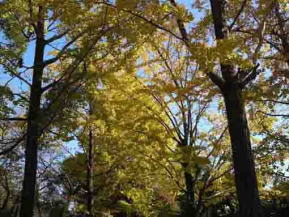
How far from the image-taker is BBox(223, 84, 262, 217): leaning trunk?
6.81 meters

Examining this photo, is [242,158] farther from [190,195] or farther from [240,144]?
[190,195]

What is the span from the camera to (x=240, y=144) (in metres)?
7.15

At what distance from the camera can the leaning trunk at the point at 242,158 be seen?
6.81m

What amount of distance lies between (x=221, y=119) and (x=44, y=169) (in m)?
10.8

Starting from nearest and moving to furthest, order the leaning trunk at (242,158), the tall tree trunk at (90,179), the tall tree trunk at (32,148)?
the leaning trunk at (242,158)
the tall tree trunk at (32,148)
the tall tree trunk at (90,179)

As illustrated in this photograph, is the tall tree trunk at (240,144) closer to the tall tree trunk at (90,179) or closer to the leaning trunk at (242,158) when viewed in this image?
the leaning trunk at (242,158)

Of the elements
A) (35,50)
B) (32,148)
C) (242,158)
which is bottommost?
(242,158)

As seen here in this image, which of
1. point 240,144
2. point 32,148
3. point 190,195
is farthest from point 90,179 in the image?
point 240,144

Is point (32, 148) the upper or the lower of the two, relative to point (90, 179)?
lower

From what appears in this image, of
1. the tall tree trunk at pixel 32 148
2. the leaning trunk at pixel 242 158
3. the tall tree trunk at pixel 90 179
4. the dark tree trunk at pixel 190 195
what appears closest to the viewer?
the leaning trunk at pixel 242 158

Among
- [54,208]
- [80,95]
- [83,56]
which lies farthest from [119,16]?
[54,208]

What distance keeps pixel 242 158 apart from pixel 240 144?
0.25m

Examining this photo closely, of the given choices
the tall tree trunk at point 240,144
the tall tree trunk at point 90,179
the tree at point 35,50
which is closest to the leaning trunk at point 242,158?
the tall tree trunk at point 240,144

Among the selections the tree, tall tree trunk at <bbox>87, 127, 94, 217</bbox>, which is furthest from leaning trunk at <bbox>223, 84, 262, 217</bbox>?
tall tree trunk at <bbox>87, 127, 94, 217</bbox>
